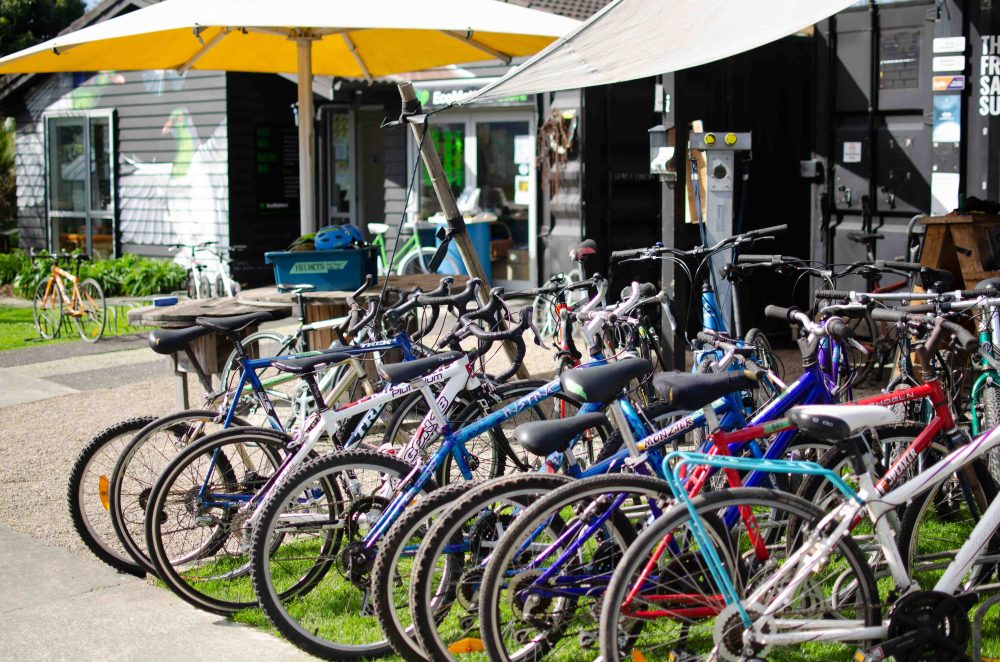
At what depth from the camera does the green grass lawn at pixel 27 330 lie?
11.9 meters

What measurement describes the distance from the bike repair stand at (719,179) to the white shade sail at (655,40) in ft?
3.79

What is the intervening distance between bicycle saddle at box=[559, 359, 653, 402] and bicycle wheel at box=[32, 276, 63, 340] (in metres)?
9.69

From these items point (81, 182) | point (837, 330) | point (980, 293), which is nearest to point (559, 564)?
point (837, 330)

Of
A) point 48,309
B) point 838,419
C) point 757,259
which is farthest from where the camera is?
point 48,309

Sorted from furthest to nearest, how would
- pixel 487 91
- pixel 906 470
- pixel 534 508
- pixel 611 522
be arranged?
pixel 487 91
pixel 906 470
pixel 611 522
pixel 534 508

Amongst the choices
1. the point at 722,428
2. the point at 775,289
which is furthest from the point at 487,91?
the point at 775,289

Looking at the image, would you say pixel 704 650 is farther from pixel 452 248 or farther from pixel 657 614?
pixel 452 248

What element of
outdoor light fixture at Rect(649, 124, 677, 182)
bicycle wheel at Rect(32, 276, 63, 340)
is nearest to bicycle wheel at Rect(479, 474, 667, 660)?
outdoor light fixture at Rect(649, 124, 677, 182)

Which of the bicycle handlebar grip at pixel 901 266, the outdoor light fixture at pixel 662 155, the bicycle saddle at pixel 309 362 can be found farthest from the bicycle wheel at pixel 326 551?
the outdoor light fixture at pixel 662 155

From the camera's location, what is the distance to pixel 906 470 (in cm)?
369

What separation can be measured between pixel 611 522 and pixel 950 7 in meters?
5.55

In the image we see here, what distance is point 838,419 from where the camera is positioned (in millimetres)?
3186

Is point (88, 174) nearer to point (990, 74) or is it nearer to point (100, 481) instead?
point (990, 74)

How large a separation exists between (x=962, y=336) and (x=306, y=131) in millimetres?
5642
